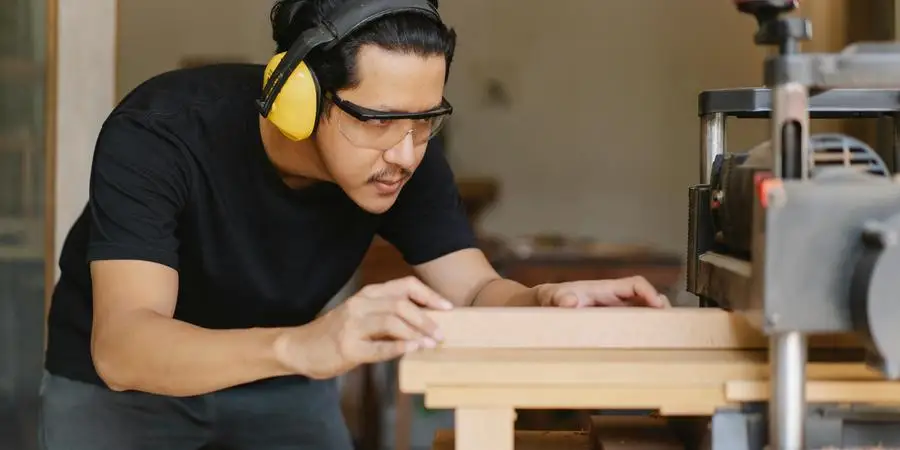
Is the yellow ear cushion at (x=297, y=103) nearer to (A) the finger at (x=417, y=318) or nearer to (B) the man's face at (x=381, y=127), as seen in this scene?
(B) the man's face at (x=381, y=127)

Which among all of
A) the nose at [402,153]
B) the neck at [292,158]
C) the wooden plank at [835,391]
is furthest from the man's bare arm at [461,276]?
the wooden plank at [835,391]

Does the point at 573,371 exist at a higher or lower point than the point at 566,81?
lower

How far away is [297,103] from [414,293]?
320 mm

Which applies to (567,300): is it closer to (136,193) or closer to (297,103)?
(297,103)

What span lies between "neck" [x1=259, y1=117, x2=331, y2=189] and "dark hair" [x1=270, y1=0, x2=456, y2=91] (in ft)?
0.60

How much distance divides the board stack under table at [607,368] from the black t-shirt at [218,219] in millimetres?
521

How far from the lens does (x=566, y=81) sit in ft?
16.0

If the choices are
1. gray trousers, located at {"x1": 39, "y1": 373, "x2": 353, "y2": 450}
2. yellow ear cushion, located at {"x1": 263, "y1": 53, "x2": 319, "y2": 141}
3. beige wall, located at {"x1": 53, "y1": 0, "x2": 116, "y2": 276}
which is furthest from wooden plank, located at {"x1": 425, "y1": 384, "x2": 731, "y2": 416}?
beige wall, located at {"x1": 53, "y1": 0, "x2": 116, "y2": 276}

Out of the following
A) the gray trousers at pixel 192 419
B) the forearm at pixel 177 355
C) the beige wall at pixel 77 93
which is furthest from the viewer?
the beige wall at pixel 77 93

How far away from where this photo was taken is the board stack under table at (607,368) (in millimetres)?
791

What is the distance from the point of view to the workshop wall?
4.78 meters

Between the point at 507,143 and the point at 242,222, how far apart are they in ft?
11.6

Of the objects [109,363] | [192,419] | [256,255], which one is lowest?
[192,419]

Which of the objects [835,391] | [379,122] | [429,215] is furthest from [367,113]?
[835,391]
